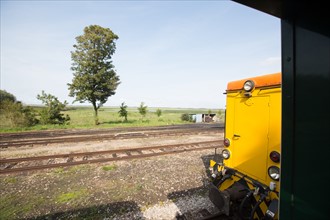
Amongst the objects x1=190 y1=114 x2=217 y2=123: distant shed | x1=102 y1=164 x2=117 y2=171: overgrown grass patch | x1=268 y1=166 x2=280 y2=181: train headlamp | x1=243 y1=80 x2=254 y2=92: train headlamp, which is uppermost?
x1=243 y1=80 x2=254 y2=92: train headlamp

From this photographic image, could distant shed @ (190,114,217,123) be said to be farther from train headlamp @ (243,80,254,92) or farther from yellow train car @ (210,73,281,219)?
train headlamp @ (243,80,254,92)

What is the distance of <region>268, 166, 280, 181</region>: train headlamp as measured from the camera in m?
3.12

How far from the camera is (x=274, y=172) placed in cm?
318

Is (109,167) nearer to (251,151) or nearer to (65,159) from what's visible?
(65,159)

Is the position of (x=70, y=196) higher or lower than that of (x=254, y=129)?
lower

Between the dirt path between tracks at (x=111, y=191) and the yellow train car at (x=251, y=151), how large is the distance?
120cm

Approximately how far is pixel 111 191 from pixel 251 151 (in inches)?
165

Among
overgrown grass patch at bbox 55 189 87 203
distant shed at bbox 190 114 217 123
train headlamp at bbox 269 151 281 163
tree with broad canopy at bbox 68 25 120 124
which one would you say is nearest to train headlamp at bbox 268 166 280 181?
train headlamp at bbox 269 151 281 163

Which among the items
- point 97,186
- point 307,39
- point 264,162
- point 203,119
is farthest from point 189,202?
point 203,119

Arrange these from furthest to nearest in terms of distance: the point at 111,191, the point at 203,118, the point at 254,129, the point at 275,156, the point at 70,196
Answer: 1. the point at 203,118
2. the point at 111,191
3. the point at 70,196
4. the point at 254,129
5. the point at 275,156

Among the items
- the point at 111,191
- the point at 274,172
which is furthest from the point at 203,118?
the point at 274,172

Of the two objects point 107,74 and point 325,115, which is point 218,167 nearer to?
point 325,115

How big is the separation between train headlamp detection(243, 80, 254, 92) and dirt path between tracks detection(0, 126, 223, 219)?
304 cm

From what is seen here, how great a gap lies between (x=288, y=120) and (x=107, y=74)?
2465cm
